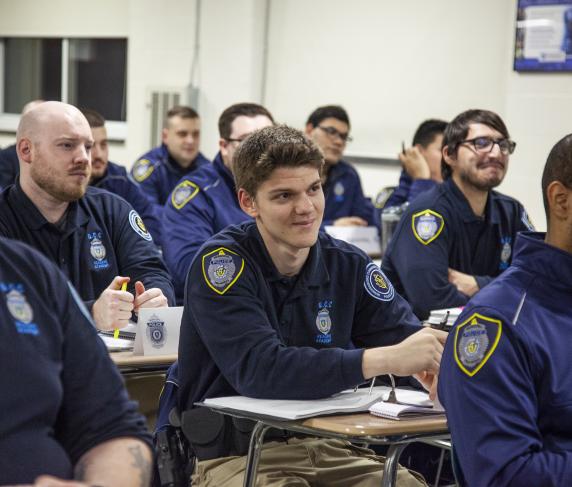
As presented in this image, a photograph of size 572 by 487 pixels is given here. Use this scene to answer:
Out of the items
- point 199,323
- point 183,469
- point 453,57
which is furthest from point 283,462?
point 453,57

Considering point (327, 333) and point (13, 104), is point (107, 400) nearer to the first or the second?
point (327, 333)

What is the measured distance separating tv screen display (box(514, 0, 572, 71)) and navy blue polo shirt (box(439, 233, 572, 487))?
14.9ft

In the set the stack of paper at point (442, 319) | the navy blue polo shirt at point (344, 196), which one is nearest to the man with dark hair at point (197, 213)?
the stack of paper at point (442, 319)

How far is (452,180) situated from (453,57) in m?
2.83

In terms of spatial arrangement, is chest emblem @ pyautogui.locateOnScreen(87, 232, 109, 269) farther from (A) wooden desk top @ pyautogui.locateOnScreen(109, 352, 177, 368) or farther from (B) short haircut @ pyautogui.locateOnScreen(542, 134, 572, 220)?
(B) short haircut @ pyautogui.locateOnScreen(542, 134, 572, 220)

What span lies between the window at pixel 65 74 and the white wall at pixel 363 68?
1.31ft

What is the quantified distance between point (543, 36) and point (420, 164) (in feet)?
3.89

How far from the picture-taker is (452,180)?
425cm

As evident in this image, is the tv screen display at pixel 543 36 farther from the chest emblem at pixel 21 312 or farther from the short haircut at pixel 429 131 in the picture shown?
the chest emblem at pixel 21 312

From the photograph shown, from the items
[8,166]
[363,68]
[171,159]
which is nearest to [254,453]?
[8,166]

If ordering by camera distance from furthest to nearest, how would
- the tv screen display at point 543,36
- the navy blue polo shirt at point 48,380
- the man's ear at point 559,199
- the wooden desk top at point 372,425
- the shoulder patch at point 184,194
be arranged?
the tv screen display at point 543,36
the shoulder patch at point 184,194
the wooden desk top at point 372,425
the man's ear at point 559,199
the navy blue polo shirt at point 48,380

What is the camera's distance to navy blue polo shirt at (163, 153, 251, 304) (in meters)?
4.34

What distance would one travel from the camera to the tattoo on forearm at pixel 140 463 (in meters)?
1.54

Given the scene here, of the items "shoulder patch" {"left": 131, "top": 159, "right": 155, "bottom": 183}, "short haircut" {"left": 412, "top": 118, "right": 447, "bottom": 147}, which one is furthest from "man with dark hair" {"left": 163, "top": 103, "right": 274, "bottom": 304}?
→ "shoulder patch" {"left": 131, "top": 159, "right": 155, "bottom": 183}
